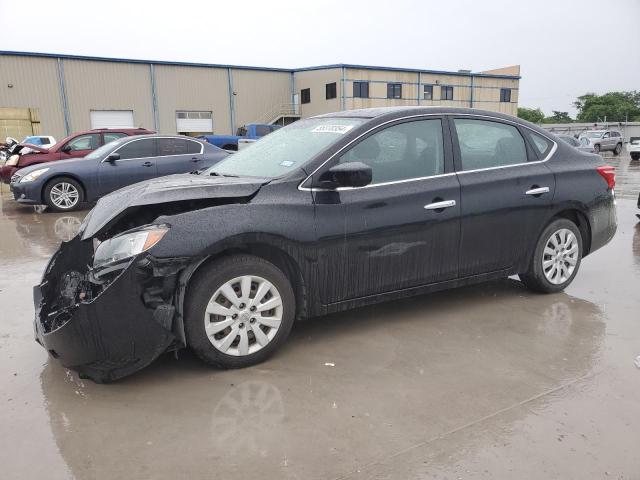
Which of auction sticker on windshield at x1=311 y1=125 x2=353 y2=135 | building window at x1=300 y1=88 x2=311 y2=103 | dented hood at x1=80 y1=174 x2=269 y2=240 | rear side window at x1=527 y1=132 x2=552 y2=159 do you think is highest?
building window at x1=300 y1=88 x2=311 y2=103

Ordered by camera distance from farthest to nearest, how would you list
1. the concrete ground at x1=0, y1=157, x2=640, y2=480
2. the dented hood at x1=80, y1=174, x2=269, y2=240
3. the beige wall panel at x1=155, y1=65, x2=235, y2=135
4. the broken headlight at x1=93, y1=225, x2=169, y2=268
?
the beige wall panel at x1=155, y1=65, x2=235, y2=135, the dented hood at x1=80, y1=174, x2=269, y2=240, the broken headlight at x1=93, y1=225, x2=169, y2=268, the concrete ground at x1=0, y1=157, x2=640, y2=480

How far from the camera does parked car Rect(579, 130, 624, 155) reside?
33031mm

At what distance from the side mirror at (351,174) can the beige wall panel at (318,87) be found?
131 feet

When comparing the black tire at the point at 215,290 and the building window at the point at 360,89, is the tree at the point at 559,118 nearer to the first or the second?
the building window at the point at 360,89

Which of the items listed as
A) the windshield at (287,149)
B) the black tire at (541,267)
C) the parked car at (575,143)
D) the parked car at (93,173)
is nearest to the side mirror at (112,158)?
the parked car at (93,173)

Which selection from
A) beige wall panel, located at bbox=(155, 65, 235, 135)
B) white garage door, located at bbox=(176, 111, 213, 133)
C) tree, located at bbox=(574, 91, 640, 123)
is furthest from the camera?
tree, located at bbox=(574, 91, 640, 123)

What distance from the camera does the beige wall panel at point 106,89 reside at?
3578cm

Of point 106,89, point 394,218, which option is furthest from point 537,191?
point 106,89

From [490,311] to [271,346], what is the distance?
6.60 feet

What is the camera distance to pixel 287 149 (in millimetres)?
4156

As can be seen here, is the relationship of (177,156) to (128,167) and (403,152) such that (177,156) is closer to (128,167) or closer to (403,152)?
(128,167)

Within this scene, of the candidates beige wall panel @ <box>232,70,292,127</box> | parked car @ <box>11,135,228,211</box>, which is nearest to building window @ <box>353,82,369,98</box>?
beige wall panel @ <box>232,70,292,127</box>

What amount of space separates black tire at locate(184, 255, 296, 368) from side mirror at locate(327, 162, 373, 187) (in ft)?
2.38

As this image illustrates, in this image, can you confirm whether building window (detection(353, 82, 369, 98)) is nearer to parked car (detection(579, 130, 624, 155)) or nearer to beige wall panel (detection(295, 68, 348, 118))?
beige wall panel (detection(295, 68, 348, 118))
